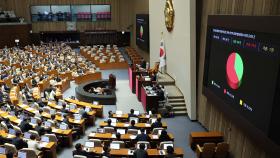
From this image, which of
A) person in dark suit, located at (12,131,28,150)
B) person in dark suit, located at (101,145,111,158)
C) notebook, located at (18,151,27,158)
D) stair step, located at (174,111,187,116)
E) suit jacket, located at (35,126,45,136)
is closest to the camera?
notebook, located at (18,151,27,158)

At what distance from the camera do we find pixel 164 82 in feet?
65.0

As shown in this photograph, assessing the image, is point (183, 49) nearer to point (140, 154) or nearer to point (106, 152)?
point (106, 152)

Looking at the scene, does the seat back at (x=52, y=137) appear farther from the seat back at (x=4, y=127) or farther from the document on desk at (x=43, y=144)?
the seat back at (x=4, y=127)

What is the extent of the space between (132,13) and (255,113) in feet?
118

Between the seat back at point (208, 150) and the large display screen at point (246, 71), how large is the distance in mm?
1533

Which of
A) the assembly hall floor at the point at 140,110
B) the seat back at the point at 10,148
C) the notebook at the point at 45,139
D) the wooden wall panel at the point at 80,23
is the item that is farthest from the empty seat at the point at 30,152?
the wooden wall panel at the point at 80,23

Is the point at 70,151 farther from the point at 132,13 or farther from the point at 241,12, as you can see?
the point at 132,13

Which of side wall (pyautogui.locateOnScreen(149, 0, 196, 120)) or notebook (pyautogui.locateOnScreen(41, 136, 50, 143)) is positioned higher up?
side wall (pyautogui.locateOnScreen(149, 0, 196, 120))

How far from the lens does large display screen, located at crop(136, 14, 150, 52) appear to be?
95.6ft

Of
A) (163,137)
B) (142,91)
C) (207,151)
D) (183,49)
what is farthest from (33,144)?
(183,49)

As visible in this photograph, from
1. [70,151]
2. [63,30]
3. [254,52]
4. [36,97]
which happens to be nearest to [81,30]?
[63,30]

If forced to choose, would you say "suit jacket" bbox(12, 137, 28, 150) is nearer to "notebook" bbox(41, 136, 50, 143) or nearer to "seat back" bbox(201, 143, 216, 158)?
"notebook" bbox(41, 136, 50, 143)

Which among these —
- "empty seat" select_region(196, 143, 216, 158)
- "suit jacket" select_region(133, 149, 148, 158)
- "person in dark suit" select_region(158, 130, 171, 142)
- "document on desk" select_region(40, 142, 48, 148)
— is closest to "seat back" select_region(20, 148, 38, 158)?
"document on desk" select_region(40, 142, 48, 148)

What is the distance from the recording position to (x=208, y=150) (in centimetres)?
1148
